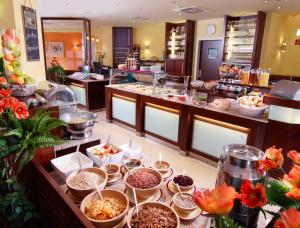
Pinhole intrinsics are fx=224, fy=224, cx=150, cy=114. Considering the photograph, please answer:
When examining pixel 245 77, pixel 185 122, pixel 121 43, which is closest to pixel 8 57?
pixel 185 122

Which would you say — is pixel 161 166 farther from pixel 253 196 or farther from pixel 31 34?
pixel 31 34

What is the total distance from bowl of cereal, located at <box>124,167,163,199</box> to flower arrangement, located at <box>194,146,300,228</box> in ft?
1.96

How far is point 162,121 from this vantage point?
13.8ft

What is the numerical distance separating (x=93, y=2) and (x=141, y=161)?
569 centimetres

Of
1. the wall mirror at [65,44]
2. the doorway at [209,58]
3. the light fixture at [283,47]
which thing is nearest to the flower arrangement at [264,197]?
the doorway at [209,58]

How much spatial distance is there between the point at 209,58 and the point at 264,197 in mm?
8555

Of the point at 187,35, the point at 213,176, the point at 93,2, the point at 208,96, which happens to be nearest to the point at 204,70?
the point at 187,35

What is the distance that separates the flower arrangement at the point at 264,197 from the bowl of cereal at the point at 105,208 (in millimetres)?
542

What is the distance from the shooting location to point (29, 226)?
1.64 m

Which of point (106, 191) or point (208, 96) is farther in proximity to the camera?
point (208, 96)

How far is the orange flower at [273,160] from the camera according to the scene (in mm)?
860

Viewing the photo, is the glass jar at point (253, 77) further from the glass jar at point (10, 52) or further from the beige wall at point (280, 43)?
the beige wall at point (280, 43)

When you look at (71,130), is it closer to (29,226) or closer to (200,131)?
(29,226)

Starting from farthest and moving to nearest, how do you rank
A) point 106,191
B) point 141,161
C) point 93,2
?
1. point 93,2
2. point 141,161
3. point 106,191
